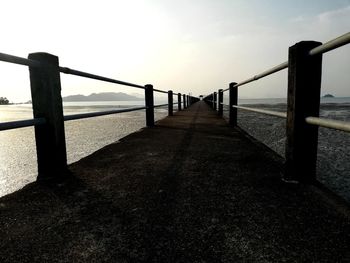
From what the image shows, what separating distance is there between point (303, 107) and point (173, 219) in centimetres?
123

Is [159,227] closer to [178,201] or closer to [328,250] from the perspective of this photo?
[178,201]

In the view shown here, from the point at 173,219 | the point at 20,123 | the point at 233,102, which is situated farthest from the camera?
the point at 233,102

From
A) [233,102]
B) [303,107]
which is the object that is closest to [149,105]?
Result: [233,102]

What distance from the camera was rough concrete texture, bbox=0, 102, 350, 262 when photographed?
3.36 ft

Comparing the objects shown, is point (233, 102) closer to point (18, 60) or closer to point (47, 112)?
point (47, 112)

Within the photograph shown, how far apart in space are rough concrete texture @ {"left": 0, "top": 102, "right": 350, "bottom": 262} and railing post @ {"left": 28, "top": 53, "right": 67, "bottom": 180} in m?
0.19

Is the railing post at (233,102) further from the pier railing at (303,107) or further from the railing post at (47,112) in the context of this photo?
the railing post at (47,112)

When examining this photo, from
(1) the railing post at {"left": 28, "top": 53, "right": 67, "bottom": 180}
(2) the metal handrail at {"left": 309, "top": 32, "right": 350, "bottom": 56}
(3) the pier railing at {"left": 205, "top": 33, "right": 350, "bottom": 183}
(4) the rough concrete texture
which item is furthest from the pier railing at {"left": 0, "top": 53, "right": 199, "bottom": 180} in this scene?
(2) the metal handrail at {"left": 309, "top": 32, "right": 350, "bottom": 56}

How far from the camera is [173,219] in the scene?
128cm

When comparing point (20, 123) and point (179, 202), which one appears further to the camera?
point (20, 123)

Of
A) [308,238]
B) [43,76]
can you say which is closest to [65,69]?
[43,76]

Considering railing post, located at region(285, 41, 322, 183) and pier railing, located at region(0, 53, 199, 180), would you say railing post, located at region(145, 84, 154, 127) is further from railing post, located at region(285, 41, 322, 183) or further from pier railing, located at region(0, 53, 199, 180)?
railing post, located at region(285, 41, 322, 183)

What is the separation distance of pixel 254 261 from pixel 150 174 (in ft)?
3.97

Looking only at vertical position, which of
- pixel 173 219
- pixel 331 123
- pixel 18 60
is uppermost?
pixel 18 60
